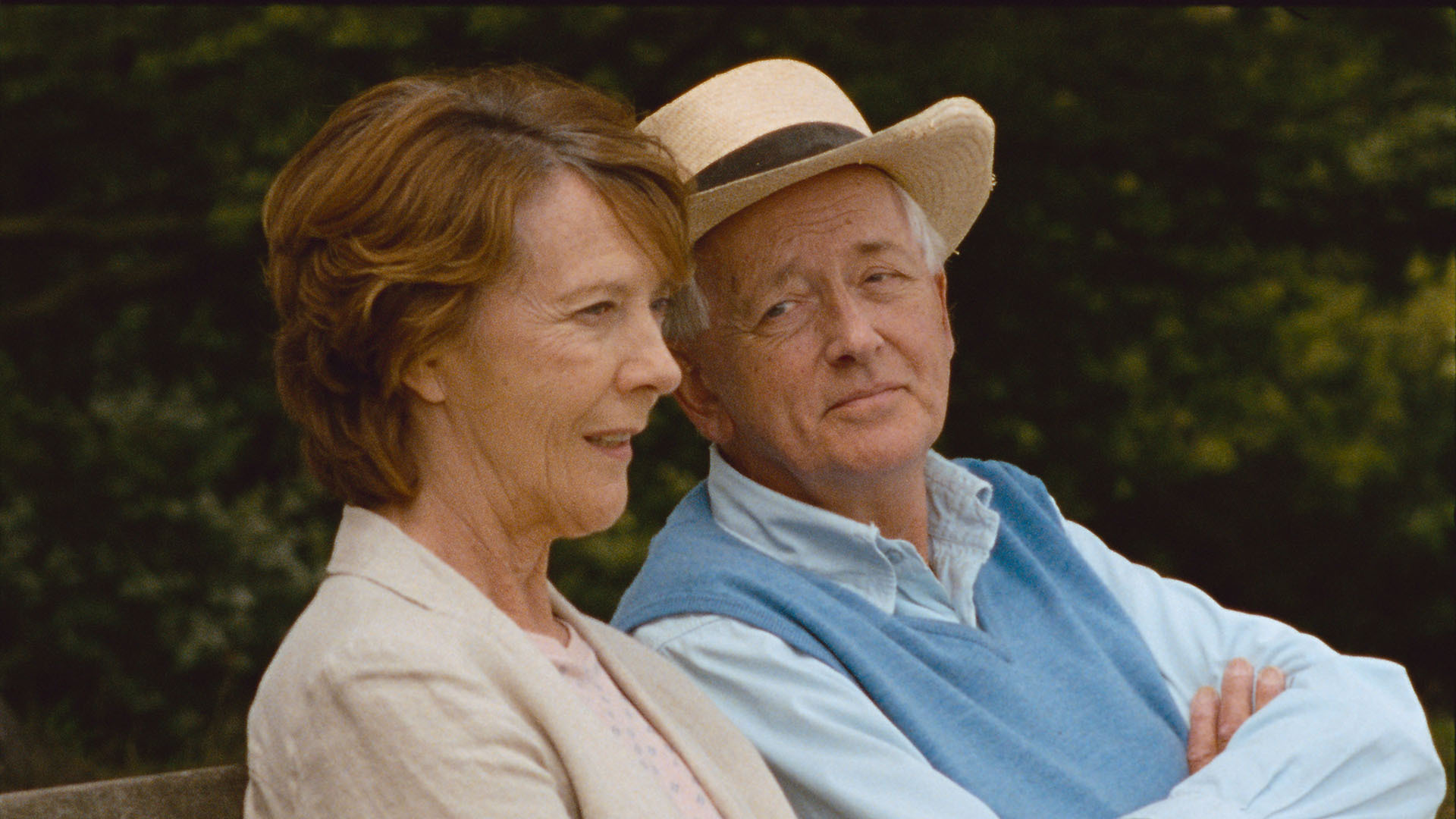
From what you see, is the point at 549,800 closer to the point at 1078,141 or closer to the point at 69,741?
the point at 69,741

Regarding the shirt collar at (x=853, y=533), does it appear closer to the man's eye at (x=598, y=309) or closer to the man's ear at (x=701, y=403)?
the man's ear at (x=701, y=403)

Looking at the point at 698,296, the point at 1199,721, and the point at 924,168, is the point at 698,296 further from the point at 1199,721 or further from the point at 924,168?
the point at 1199,721

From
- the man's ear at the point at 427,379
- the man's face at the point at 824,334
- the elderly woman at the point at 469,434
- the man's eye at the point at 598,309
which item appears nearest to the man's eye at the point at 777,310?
the man's face at the point at 824,334

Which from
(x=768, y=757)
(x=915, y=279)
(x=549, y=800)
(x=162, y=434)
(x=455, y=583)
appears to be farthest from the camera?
(x=162, y=434)

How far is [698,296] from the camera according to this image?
8.64 ft

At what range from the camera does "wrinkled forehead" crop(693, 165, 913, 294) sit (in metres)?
2.56

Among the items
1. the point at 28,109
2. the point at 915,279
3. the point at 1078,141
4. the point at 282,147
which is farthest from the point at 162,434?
the point at 915,279

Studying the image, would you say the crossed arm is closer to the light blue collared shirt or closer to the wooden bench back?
the light blue collared shirt

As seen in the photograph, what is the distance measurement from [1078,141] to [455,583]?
4.16 m

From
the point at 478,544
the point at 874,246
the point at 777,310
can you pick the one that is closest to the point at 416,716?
the point at 478,544

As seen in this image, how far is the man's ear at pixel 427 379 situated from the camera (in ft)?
6.41

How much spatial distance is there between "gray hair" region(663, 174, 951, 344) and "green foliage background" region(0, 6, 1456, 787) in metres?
2.70

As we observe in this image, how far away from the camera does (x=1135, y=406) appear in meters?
5.81

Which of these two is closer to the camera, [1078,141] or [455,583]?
[455,583]
